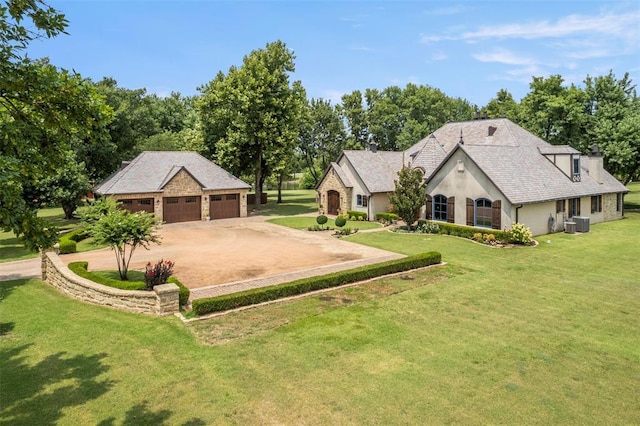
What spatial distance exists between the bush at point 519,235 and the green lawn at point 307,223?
11.8 meters

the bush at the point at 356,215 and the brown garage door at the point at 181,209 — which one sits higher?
the brown garage door at the point at 181,209

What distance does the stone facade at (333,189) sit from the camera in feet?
138

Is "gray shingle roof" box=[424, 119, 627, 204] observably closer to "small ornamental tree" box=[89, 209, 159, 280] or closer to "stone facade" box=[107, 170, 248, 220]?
"small ornamental tree" box=[89, 209, 159, 280]

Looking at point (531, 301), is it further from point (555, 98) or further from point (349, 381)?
point (555, 98)

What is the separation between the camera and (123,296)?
15.4 metres

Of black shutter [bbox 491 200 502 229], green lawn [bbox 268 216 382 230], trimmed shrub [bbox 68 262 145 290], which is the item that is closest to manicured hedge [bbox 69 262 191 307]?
trimmed shrub [bbox 68 262 145 290]

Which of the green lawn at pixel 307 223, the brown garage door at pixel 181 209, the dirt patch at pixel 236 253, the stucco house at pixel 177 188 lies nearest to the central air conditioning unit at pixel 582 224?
the green lawn at pixel 307 223

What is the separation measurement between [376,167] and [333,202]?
232 inches

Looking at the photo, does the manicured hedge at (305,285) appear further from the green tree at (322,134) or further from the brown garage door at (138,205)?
the green tree at (322,134)

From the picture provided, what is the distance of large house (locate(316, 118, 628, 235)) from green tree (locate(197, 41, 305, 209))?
7844 mm

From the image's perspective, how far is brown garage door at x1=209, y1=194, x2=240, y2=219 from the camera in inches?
1661

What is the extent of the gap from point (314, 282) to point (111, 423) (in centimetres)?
1009

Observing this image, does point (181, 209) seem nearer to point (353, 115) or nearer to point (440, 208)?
point (440, 208)

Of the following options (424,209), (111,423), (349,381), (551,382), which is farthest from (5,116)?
(424,209)
